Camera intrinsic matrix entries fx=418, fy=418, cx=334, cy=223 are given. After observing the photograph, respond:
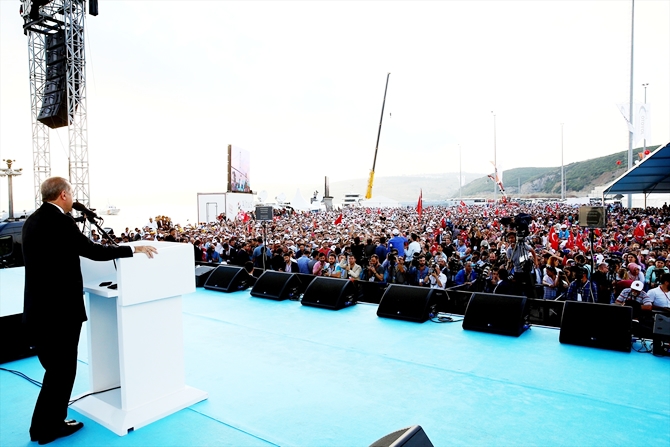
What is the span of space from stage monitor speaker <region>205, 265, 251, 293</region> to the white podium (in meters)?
5.54

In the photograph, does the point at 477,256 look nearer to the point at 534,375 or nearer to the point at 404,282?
the point at 404,282

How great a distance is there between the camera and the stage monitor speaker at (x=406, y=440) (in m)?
1.53

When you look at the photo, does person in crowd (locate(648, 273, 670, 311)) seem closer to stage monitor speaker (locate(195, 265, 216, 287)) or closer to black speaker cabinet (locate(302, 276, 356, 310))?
black speaker cabinet (locate(302, 276, 356, 310))

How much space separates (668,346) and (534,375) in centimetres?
195

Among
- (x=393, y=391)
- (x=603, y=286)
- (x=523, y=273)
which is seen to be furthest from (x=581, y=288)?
(x=393, y=391)

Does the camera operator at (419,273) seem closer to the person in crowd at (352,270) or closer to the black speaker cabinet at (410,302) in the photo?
the person in crowd at (352,270)

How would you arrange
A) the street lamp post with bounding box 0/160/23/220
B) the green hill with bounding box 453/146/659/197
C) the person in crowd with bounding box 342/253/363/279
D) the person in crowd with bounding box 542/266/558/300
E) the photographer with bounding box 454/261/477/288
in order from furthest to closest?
the green hill with bounding box 453/146/659/197
the street lamp post with bounding box 0/160/23/220
the person in crowd with bounding box 342/253/363/279
the photographer with bounding box 454/261/477/288
the person in crowd with bounding box 542/266/558/300

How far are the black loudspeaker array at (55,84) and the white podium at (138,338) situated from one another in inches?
725

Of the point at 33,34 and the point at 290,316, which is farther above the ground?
the point at 33,34

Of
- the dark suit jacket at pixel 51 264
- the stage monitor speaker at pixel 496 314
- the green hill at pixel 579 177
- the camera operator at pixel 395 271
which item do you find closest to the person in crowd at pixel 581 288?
the stage monitor speaker at pixel 496 314

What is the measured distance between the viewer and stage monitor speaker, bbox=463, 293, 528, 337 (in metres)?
6.05

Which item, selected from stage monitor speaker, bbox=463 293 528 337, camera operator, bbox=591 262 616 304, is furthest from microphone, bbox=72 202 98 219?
camera operator, bbox=591 262 616 304

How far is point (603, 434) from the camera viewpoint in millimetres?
3457

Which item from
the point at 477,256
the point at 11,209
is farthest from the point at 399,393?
the point at 11,209
